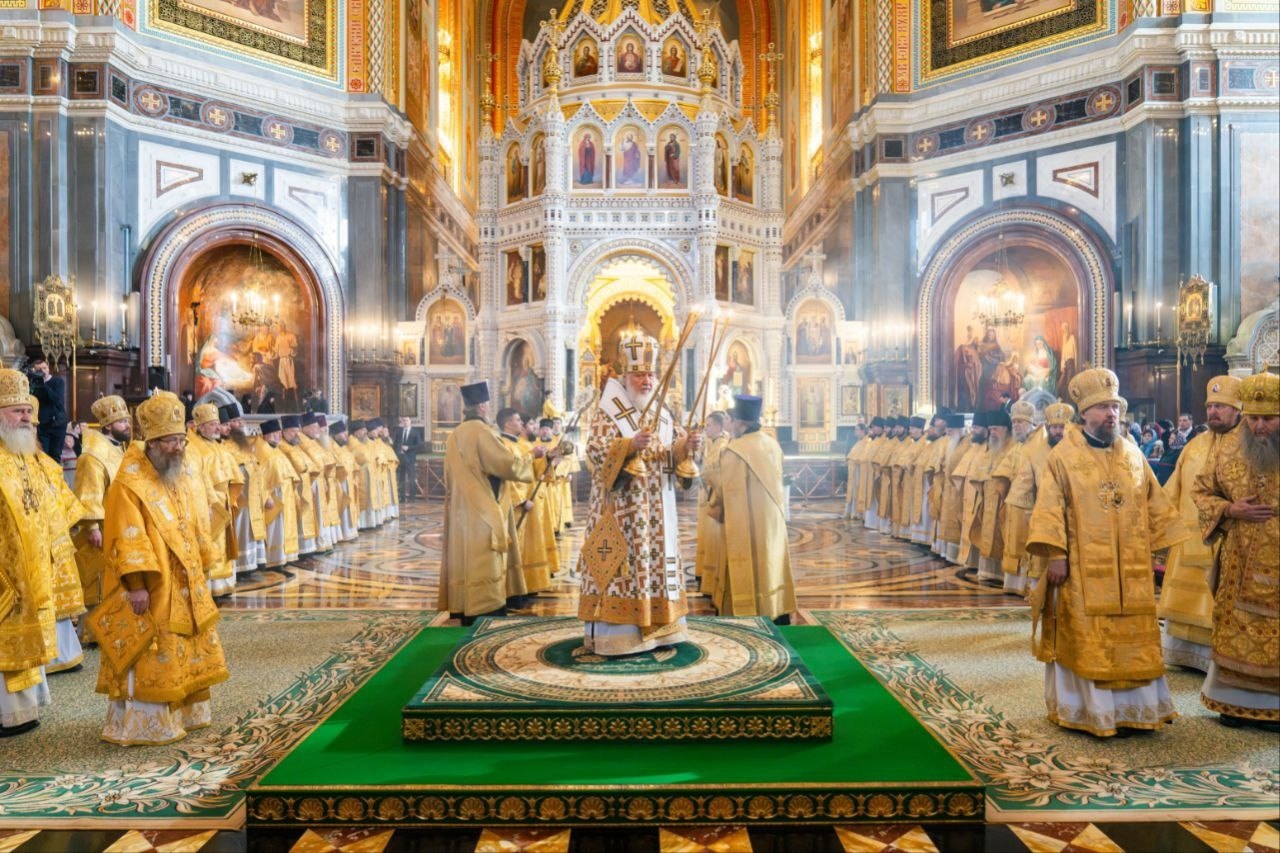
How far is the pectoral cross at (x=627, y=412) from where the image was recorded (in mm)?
5328

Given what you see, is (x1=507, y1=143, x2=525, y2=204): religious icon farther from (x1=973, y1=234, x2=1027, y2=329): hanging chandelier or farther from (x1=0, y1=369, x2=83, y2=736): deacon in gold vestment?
(x1=0, y1=369, x2=83, y2=736): deacon in gold vestment

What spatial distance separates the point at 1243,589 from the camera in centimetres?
492

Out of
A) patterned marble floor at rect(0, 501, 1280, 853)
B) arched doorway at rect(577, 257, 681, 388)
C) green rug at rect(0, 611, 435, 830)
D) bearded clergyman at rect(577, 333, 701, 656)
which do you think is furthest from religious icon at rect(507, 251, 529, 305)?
bearded clergyman at rect(577, 333, 701, 656)

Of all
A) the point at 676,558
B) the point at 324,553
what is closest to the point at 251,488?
the point at 324,553

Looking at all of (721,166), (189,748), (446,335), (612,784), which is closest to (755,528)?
(612,784)

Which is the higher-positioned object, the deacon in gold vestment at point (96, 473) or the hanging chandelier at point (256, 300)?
the hanging chandelier at point (256, 300)

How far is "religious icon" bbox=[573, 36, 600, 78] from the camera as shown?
26.8 m

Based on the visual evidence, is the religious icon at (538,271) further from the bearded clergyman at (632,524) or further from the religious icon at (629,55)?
the bearded clergyman at (632,524)

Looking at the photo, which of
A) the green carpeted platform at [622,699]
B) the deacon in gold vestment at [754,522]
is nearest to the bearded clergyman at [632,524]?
the green carpeted platform at [622,699]

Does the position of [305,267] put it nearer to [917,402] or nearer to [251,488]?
[251,488]

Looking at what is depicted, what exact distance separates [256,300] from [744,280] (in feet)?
45.7

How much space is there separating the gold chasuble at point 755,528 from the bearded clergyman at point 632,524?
73.5 inches

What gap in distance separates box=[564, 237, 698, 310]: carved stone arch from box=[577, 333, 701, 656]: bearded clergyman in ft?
65.6

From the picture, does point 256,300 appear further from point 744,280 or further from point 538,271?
point 744,280
